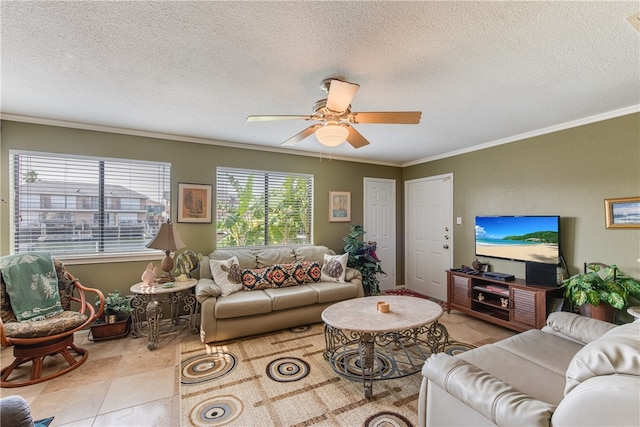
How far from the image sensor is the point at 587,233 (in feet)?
9.80

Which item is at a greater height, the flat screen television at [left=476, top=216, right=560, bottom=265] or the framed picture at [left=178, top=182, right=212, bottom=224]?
the framed picture at [left=178, top=182, right=212, bottom=224]

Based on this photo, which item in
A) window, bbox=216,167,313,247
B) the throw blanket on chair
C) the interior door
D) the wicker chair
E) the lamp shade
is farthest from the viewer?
the interior door

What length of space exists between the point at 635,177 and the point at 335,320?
309cm

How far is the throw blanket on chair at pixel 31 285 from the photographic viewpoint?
97.1 inches

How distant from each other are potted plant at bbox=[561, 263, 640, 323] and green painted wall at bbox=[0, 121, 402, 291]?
2.99 metres

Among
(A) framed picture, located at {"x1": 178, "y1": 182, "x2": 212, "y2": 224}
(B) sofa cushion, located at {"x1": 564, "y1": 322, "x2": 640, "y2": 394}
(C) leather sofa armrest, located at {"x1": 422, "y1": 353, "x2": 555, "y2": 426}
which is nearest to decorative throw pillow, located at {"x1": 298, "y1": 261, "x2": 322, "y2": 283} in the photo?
(A) framed picture, located at {"x1": 178, "y1": 182, "x2": 212, "y2": 224}

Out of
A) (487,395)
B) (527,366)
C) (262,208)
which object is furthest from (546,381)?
(262,208)

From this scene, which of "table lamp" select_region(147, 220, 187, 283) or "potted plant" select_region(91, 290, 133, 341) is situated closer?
"potted plant" select_region(91, 290, 133, 341)

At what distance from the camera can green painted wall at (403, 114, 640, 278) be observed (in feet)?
8.93

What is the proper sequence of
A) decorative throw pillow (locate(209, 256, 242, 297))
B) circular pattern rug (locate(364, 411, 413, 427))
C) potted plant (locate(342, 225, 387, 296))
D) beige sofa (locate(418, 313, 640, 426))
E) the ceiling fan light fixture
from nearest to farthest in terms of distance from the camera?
1. beige sofa (locate(418, 313, 640, 426))
2. circular pattern rug (locate(364, 411, 413, 427))
3. the ceiling fan light fixture
4. decorative throw pillow (locate(209, 256, 242, 297))
5. potted plant (locate(342, 225, 387, 296))

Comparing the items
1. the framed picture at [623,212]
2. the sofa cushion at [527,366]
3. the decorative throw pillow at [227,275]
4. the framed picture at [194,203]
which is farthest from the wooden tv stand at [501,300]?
the framed picture at [194,203]

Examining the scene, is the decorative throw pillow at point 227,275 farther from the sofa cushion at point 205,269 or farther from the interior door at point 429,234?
the interior door at point 429,234

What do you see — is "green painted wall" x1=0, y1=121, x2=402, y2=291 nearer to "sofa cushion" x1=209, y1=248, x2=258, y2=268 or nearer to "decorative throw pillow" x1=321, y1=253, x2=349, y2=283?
"sofa cushion" x1=209, y1=248, x2=258, y2=268

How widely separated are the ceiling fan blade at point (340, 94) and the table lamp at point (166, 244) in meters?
2.34
